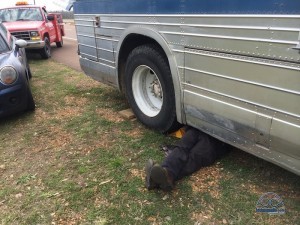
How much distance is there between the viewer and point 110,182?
126 inches

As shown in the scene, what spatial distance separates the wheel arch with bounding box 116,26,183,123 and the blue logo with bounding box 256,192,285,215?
1.12 metres

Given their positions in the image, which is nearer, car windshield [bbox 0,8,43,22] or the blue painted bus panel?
the blue painted bus panel

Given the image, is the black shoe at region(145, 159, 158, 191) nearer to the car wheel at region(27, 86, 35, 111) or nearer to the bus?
the bus

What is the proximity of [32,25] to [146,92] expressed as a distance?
7386 mm

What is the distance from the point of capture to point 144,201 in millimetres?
2891

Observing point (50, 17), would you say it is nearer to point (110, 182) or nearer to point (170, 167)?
point (110, 182)

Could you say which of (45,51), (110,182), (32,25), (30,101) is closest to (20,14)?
(32,25)

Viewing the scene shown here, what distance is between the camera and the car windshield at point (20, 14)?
35.9ft

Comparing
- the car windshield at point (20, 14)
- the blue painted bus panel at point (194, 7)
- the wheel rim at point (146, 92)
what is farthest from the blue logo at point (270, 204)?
the car windshield at point (20, 14)

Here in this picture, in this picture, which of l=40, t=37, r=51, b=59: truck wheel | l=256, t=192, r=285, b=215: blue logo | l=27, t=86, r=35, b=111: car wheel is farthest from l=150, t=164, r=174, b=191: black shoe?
l=40, t=37, r=51, b=59: truck wheel

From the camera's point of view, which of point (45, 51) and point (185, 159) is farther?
point (45, 51)

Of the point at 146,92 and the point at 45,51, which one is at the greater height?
the point at 146,92

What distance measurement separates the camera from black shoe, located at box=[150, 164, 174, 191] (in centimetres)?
282

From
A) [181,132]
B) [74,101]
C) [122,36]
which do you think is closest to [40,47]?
[74,101]
